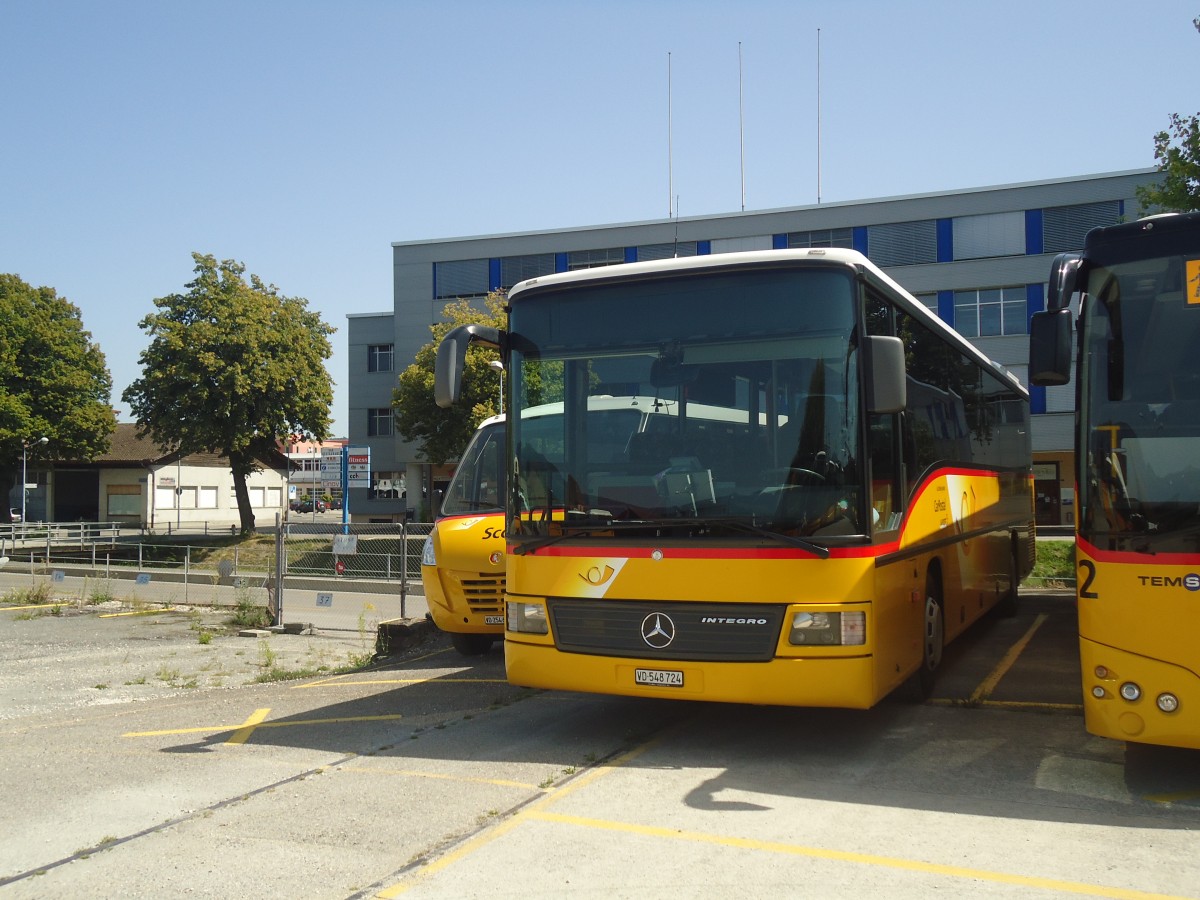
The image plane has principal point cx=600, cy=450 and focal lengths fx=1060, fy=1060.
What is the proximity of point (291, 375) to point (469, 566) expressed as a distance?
3686 centimetres

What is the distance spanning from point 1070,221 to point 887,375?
42090 millimetres

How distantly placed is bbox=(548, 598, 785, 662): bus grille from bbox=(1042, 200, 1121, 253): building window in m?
41.7

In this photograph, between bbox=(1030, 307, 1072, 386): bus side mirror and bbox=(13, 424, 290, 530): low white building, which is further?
bbox=(13, 424, 290, 530): low white building

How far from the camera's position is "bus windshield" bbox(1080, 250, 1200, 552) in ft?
19.4

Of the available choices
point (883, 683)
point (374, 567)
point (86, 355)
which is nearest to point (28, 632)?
point (374, 567)

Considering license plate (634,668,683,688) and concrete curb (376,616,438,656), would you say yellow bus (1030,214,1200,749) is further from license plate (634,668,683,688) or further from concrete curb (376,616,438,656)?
concrete curb (376,616,438,656)

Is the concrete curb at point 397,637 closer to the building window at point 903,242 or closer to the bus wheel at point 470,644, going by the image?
the bus wheel at point 470,644

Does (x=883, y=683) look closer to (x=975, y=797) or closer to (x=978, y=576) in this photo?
(x=975, y=797)

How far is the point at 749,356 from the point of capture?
695 cm

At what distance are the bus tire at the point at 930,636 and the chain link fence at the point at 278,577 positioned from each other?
9163 mm

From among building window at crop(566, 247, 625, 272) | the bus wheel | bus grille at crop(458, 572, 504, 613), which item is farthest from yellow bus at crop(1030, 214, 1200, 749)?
building window at crop(566, 247, 625, 272)

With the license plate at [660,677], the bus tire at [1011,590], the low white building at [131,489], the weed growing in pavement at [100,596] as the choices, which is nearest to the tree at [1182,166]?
the bus tire at [1011,590]

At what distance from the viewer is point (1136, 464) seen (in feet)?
19.8

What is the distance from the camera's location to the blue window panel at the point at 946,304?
150 ft
